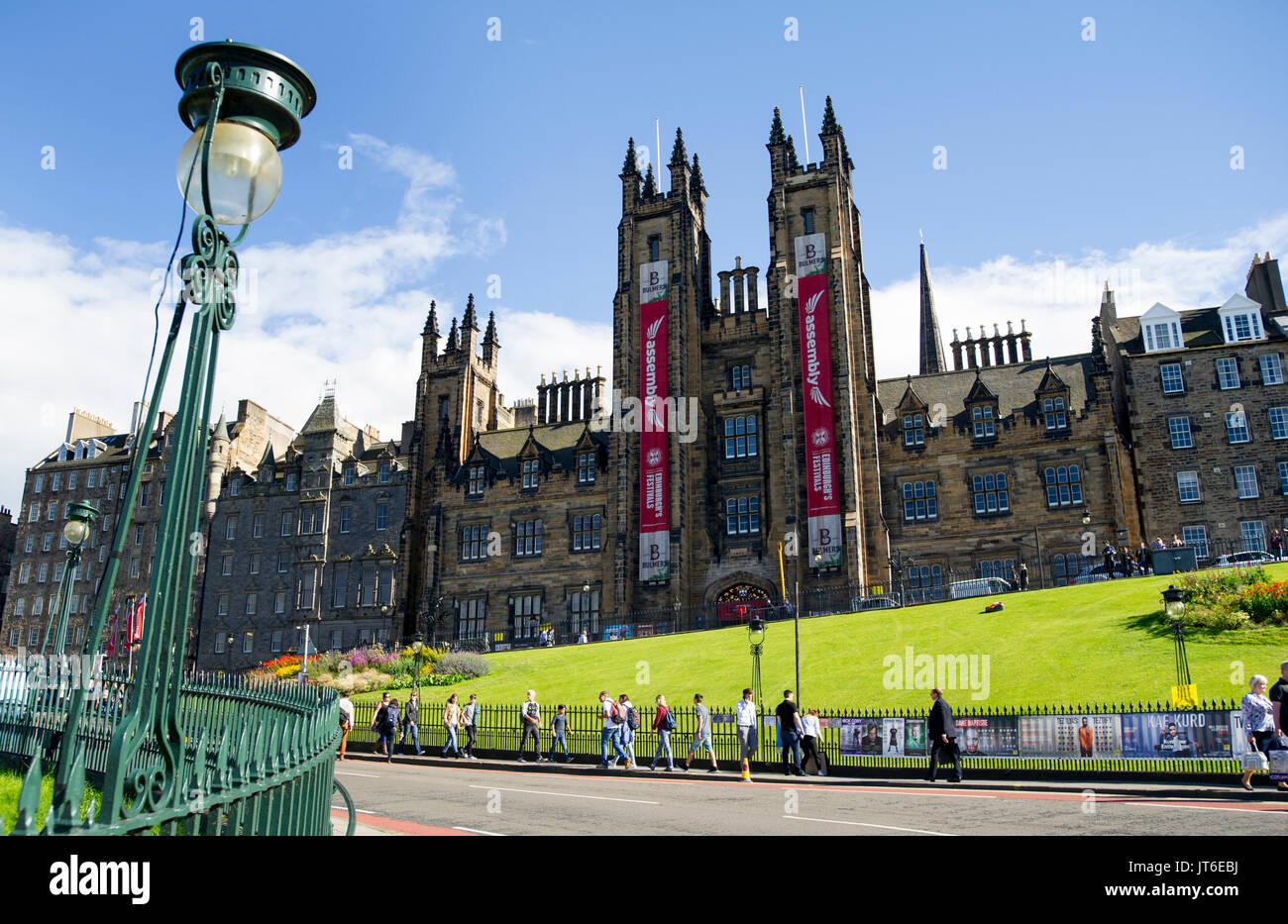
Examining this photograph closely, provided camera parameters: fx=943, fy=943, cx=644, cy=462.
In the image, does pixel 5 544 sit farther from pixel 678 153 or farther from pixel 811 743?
pixel 811 743

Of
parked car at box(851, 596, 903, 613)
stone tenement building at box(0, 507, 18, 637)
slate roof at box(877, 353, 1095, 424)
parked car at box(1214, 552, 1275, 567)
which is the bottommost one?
parked car at box(851, 596, 903, 613)

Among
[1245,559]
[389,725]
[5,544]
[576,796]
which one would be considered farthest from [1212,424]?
[5,544]

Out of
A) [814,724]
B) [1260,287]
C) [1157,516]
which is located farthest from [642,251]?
[814,724]

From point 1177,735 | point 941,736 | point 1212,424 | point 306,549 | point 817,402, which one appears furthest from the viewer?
point 306,549

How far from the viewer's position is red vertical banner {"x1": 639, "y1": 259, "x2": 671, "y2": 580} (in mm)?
48156

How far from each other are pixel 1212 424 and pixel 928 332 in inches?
1338

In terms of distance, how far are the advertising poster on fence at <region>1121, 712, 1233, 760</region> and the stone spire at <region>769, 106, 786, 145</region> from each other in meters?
40.7

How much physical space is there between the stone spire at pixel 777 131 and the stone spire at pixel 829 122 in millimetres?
2338

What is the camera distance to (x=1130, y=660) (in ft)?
78.3

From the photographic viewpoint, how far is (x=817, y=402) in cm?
4719

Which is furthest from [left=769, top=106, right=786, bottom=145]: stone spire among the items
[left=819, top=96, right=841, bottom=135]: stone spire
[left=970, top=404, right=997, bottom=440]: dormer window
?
[left=970, top=404, right=997, bottom=440]: dormer window

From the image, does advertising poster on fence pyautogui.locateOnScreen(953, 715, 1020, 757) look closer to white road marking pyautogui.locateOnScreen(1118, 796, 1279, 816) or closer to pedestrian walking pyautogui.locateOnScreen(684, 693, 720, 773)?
white road marking pyautogui.locateOnScreen(1118, 796, 1279, 816)

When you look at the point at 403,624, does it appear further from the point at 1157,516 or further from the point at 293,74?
the point at 293,74
